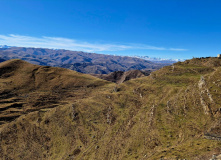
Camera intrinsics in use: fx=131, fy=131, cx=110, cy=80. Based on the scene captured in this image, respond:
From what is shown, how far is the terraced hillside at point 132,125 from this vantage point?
45.7 metres

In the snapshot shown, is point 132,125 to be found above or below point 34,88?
above

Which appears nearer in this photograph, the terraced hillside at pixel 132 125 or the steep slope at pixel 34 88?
the terraced hillside at pixel 132 125

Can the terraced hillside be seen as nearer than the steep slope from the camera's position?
Yes

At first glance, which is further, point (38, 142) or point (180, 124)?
point (38, 142)

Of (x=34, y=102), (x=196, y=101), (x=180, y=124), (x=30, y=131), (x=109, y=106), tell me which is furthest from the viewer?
(x=34, y=102)

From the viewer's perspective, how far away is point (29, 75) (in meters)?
176

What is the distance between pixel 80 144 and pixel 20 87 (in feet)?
400

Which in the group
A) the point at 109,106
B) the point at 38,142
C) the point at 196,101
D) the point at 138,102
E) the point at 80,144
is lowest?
the point at 38,142

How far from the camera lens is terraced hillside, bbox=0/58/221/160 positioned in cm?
4569

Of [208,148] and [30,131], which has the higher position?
[208,148]

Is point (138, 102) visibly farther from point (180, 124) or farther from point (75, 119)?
point (75, 119)

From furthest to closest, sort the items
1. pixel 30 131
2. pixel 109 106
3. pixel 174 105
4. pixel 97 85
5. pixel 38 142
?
pixel 97 85 < pixel 109 106 < pixel 30 131 < pixel 38 142 < pixel 174 105

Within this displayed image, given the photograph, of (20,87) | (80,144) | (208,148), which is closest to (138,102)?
(80,144)

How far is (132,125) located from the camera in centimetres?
6288
